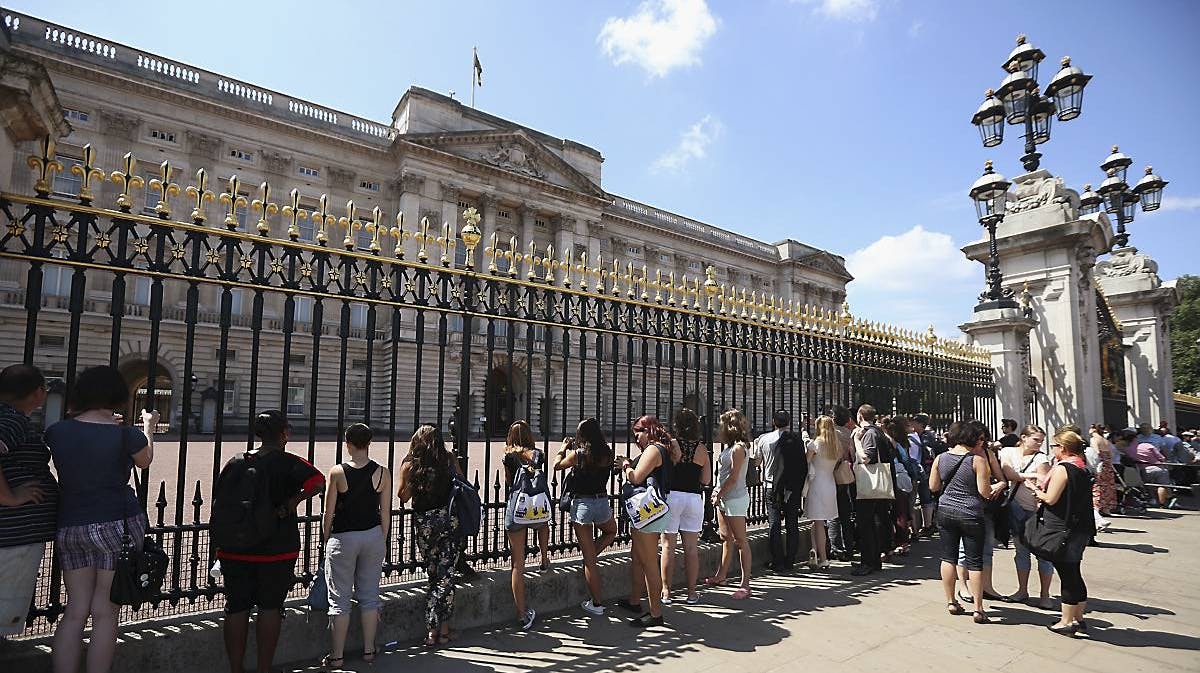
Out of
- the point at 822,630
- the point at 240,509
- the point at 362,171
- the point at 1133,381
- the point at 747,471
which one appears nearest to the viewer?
the point at 240,509

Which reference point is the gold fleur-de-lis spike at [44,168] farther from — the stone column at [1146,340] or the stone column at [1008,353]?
the stone column at [1146,340]

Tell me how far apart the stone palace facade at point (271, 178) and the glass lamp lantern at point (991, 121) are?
432 inches

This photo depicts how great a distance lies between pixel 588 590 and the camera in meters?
5.74

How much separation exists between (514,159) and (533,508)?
118ft

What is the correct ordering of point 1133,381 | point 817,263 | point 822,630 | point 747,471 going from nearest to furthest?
point 822,630 < point 747,471 < point 1133,381 < point 817,263

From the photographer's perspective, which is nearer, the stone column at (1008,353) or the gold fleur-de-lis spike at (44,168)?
the gold fleur-de-lis spike at (44,168)

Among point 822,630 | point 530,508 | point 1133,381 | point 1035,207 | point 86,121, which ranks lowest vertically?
point 822,630

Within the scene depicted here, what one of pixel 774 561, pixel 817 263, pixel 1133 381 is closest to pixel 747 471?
pixel 774 561

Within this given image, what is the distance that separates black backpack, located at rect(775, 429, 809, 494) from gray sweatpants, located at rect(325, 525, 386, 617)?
445 cm

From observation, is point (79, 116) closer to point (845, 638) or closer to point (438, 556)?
point (438, 556)

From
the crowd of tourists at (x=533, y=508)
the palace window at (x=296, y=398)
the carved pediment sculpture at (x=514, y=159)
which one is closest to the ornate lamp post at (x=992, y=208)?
the crowd of tourists at (x=533, y=508)

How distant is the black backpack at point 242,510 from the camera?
12.4 ft

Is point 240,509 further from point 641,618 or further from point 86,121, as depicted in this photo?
point 86,121

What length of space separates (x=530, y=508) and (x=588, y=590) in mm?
1178
